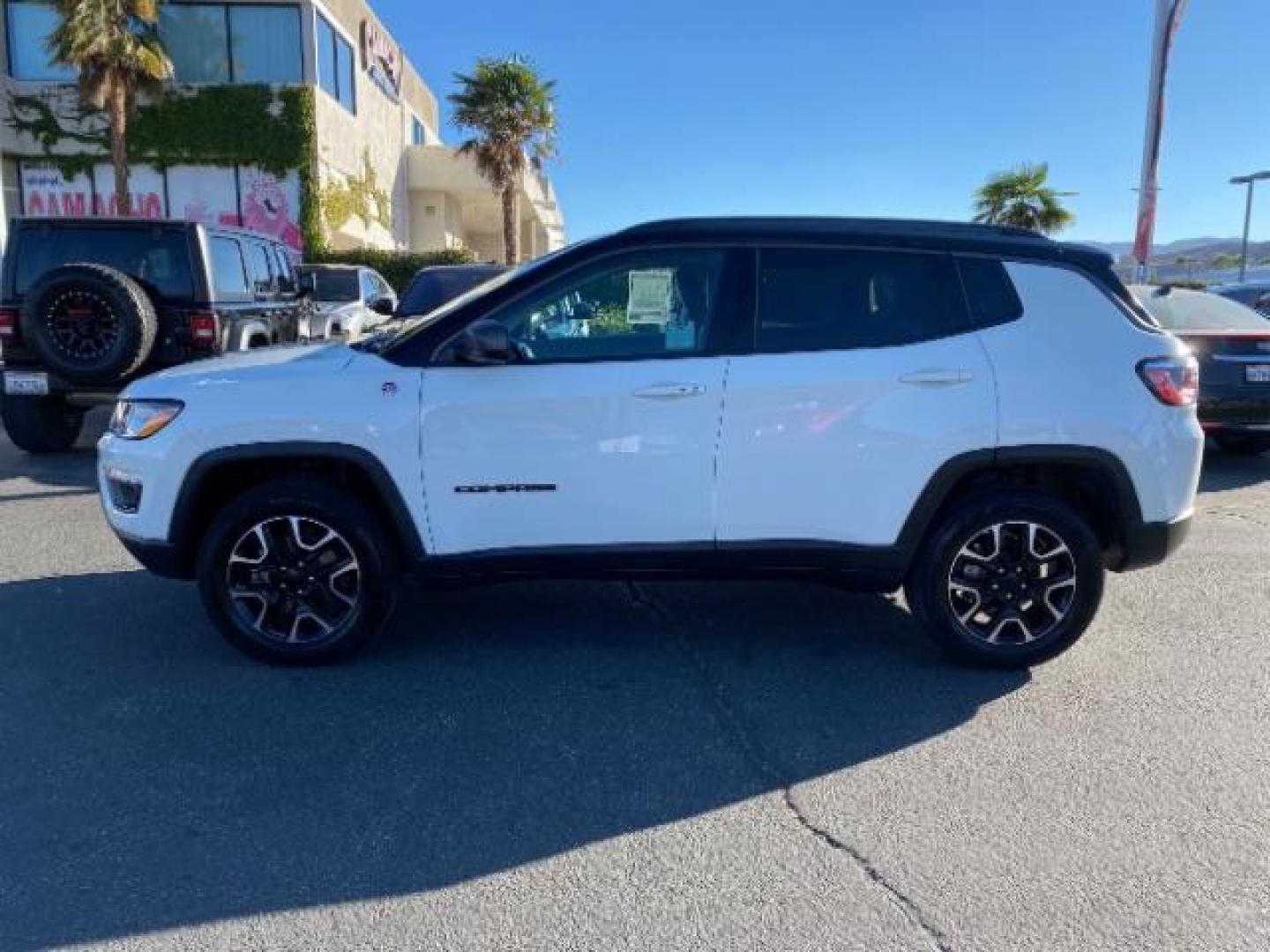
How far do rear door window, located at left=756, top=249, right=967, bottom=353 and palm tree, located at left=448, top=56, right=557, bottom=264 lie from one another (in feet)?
79.8

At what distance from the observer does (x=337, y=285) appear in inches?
588

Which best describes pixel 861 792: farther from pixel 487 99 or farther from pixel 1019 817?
pixel 487 99

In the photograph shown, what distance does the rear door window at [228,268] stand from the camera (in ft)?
26.4

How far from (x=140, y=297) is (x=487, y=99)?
73.1ft

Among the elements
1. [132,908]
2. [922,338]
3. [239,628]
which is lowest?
[132,908]

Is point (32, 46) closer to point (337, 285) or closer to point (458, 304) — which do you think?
point (337, 285)

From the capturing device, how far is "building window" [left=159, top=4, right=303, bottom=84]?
22781 mm

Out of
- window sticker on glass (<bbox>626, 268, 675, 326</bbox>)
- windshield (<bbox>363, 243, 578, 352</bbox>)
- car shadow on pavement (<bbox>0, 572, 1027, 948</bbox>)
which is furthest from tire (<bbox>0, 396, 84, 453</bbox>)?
window sticker on glass (<bbox>626, 268, 675, 326</bbox>)

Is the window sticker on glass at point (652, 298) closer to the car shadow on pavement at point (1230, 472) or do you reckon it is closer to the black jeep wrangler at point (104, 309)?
the black jeep wrangler at point (104, 309)

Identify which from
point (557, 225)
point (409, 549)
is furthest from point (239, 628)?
point (557, 225)

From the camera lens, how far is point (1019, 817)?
9.59 ft

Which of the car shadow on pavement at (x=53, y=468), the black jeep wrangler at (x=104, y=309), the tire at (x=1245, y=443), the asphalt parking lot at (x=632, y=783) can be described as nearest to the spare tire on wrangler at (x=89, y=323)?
the black jeep wrangler at (x=104, y=309)

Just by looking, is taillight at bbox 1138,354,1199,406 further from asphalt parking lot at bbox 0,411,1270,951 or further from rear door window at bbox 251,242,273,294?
rear door window at bbox 251,242,273,294

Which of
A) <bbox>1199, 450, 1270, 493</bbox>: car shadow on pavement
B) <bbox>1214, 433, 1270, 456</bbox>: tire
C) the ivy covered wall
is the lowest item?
<bbox>1199, 450, 1270, 493</bbox>: car shadow on pavement
